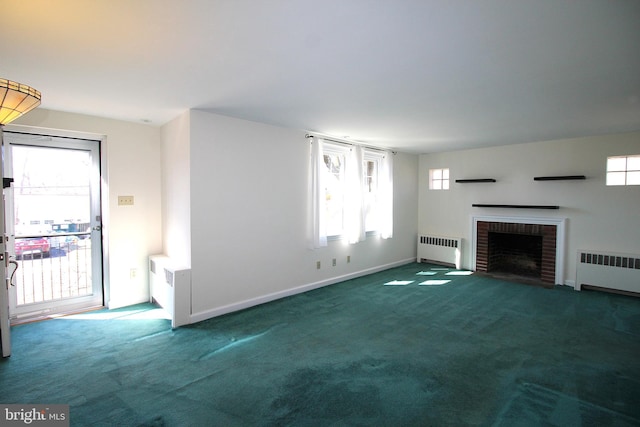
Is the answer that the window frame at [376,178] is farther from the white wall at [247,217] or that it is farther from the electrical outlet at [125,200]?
the electrical outlet at [125,200]

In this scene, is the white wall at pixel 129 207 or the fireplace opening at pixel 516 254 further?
the fireplace opening at pixel 516 254

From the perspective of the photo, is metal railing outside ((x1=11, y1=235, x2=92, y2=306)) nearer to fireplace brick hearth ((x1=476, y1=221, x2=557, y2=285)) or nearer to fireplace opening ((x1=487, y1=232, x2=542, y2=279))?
fireplace brick hearth ((x1=476, y1=221, x2=557, y2=285))

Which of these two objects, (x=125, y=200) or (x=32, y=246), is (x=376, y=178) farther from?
(x=32, y=246)

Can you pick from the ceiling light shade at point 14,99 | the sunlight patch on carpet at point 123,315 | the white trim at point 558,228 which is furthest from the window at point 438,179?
the ceiling light shade at point 14,99

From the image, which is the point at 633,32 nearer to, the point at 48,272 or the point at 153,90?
the point at 153,90

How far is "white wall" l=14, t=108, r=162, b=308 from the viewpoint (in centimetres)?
411

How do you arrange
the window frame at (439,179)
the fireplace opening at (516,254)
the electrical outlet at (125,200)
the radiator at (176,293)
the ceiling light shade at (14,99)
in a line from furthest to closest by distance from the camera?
the window frame at (439,179), the fireplace opening at (516,254), the electrical outlet at (125,200), the radiator at (176,293), the ceiling light shade at (14,99)

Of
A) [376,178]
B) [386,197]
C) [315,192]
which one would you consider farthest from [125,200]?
[386,197]

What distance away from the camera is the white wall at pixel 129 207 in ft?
13.5

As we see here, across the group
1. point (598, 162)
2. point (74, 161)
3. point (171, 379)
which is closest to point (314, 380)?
point (171, 379)

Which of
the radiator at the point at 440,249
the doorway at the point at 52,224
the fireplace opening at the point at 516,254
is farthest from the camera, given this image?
the radiator at the point at 440,249

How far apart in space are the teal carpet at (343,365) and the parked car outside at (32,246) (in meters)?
0.86

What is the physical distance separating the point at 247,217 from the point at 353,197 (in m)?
2.06

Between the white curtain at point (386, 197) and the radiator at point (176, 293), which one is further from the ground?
the white curtain at point (386, 197)
